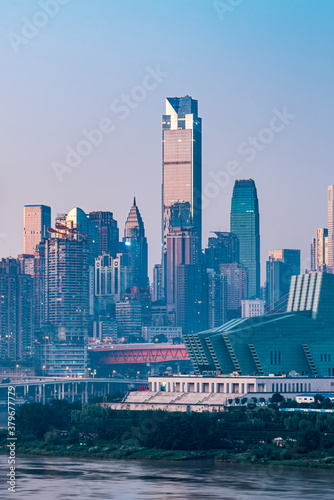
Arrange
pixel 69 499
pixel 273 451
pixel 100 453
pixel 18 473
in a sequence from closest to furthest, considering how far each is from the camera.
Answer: pixel 69 499 < pixel 18 473 < pixel 273 451 < pixel 100 453

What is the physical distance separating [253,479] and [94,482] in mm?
19419

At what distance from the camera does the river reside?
151 metres

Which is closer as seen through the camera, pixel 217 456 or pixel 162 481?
pixel 162 481

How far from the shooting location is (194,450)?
642ft

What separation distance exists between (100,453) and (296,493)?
5242cm

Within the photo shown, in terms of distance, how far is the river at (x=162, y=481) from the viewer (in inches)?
5945

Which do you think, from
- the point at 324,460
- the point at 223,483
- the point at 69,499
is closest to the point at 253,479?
the point at 223,483

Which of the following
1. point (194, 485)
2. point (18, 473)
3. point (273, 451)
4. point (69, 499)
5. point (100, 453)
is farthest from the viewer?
point (100, 453)

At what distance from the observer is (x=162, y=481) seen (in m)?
163

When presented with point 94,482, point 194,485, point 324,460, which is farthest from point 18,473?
point 324,460

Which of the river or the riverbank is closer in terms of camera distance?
the river

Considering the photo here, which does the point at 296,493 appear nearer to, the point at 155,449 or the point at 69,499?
the point at 69,499

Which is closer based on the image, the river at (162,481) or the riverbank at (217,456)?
the river at (162,481)

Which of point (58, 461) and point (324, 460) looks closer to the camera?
point (324, 460)
